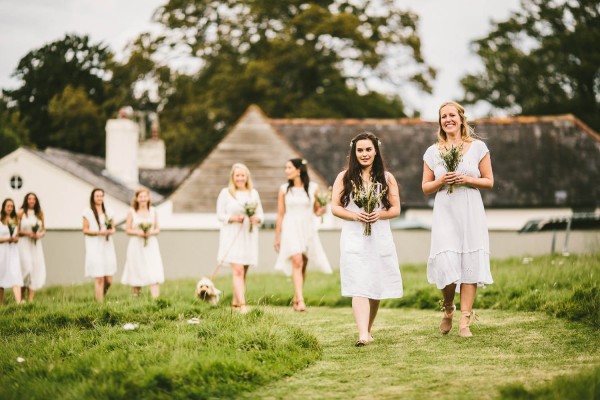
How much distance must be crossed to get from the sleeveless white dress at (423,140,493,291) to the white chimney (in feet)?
101

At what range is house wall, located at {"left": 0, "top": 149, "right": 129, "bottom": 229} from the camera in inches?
1328

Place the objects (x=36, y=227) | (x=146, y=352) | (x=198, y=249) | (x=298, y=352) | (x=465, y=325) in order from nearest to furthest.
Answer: (x=146, y=352) < (x=298, y=352) < (x=465, y=325) < (x=36, y=227) < (x=198, y=249)

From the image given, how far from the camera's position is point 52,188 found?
34094 mm

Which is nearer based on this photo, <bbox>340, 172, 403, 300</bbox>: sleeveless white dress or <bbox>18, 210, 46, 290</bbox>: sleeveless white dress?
<bbox>340, 172, 403, 300</bbox>: sleeveless white dress

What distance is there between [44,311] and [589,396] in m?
6.61

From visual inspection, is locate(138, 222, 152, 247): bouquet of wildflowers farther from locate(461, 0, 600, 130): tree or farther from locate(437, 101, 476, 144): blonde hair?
locate(461, 0, 600, 130): tree

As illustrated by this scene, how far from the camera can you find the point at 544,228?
21312mm

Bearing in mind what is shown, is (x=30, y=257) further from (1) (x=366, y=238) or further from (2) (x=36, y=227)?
(1) (x=366, y=238)

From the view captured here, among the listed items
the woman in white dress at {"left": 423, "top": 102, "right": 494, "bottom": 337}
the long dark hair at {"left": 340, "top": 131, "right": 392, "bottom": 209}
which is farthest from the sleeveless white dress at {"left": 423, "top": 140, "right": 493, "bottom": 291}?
the long dark hair at {"left": 340, "top": 131, "right": 392, "bottom": 209}

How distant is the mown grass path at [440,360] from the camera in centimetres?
534

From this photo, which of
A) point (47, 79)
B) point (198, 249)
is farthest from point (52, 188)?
point (47, 79)

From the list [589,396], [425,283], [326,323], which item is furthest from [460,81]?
[589,396]

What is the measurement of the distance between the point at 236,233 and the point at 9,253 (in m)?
5.24

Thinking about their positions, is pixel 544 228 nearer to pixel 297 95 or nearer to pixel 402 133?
pixel 402 133
